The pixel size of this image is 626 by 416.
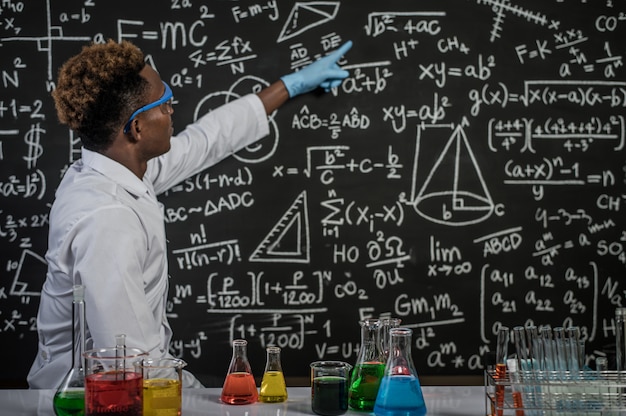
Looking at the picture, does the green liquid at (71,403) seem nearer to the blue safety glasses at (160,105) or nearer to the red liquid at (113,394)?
the red liquid at (113,394)

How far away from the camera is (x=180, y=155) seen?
307 centimetres

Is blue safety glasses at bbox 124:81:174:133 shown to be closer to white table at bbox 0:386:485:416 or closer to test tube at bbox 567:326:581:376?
white table at bbox 0:386:485:416

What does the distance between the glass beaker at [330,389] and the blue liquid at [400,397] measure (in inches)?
3.8

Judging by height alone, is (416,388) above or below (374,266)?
below

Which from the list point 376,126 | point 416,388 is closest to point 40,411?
point 416,388

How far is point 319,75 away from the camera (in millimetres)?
3166

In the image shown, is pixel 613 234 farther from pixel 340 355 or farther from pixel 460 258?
pixel 340 355

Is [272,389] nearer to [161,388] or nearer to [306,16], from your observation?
[161,388]

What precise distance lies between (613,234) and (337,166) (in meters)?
1.30

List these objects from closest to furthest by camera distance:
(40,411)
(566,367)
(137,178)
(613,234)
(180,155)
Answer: (566,367), (40,411), (137,178), (180,155), (613,234)

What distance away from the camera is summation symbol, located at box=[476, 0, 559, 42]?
3256 millimetres

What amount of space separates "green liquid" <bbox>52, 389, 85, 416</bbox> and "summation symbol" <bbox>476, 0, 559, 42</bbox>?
8.01ft

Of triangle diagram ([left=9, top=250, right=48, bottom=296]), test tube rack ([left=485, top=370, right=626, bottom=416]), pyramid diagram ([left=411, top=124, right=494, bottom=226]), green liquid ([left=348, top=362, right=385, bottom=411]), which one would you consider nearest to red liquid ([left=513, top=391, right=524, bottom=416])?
test tube rack ([left=485, top=370, right=626, bottom=416])

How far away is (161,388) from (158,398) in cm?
2
